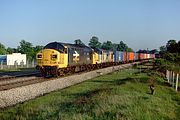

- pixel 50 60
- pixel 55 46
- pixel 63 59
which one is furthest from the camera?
pixel 55 46

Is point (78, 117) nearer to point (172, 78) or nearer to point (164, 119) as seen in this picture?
point (164, 119)

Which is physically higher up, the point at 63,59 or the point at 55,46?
the point at 55,46

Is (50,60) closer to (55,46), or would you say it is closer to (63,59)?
(63,59)

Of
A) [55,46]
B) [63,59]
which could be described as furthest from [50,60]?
[55,46]

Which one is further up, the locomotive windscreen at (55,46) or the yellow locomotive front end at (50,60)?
the locomotive windscreen at (55,46)

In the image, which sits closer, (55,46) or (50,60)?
(50,60)

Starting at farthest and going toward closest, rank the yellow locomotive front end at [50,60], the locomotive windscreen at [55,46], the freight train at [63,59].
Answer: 1. the locomotive windscreen at [55,46]
2. the freight train at [63,59]
3. the yellow locomotive front end at [50,60]

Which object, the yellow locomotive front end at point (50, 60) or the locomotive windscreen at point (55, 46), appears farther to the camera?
the locomotive windscreen at point (55, 46)

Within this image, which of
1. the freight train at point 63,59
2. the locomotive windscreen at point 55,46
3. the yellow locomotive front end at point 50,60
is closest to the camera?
the yellow locomotive front end at point 50,60

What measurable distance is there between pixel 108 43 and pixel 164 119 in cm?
17424

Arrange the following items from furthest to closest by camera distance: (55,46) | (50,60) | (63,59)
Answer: (55,46) < (63,59) < (50,60)

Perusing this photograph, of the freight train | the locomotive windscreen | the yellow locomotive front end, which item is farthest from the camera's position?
the locomotive windscreen

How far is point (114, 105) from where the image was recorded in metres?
11.9

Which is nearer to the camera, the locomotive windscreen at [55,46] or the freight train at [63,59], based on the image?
the freight train at [63,59]
